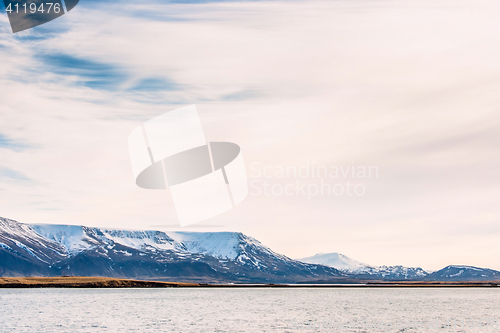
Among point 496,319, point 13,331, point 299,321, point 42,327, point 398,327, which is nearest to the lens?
point 13,331

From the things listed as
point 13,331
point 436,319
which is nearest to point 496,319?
point 436,319

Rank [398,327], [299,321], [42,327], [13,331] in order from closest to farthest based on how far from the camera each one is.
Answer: [13,331], [42,327], [398,327], [299,321]

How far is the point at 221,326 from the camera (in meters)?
70.5

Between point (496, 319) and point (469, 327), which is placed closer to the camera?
point (469, 327)

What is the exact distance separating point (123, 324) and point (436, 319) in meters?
53.6

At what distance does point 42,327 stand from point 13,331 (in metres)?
4.70

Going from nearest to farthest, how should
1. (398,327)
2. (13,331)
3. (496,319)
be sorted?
(13,331), (398,327), (496,319)

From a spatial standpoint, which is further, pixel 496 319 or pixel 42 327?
pixel 496 319

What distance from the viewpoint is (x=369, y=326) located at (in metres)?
72.5

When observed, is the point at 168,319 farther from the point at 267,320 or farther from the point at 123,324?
the point at 267,320

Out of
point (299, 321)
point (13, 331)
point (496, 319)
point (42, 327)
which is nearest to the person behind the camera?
point (13, 331)

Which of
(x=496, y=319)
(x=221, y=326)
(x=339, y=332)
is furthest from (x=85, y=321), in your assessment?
(x=496, y=319)

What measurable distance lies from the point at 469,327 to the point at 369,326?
578 inches

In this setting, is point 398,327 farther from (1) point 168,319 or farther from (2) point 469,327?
(1) point 168,319
